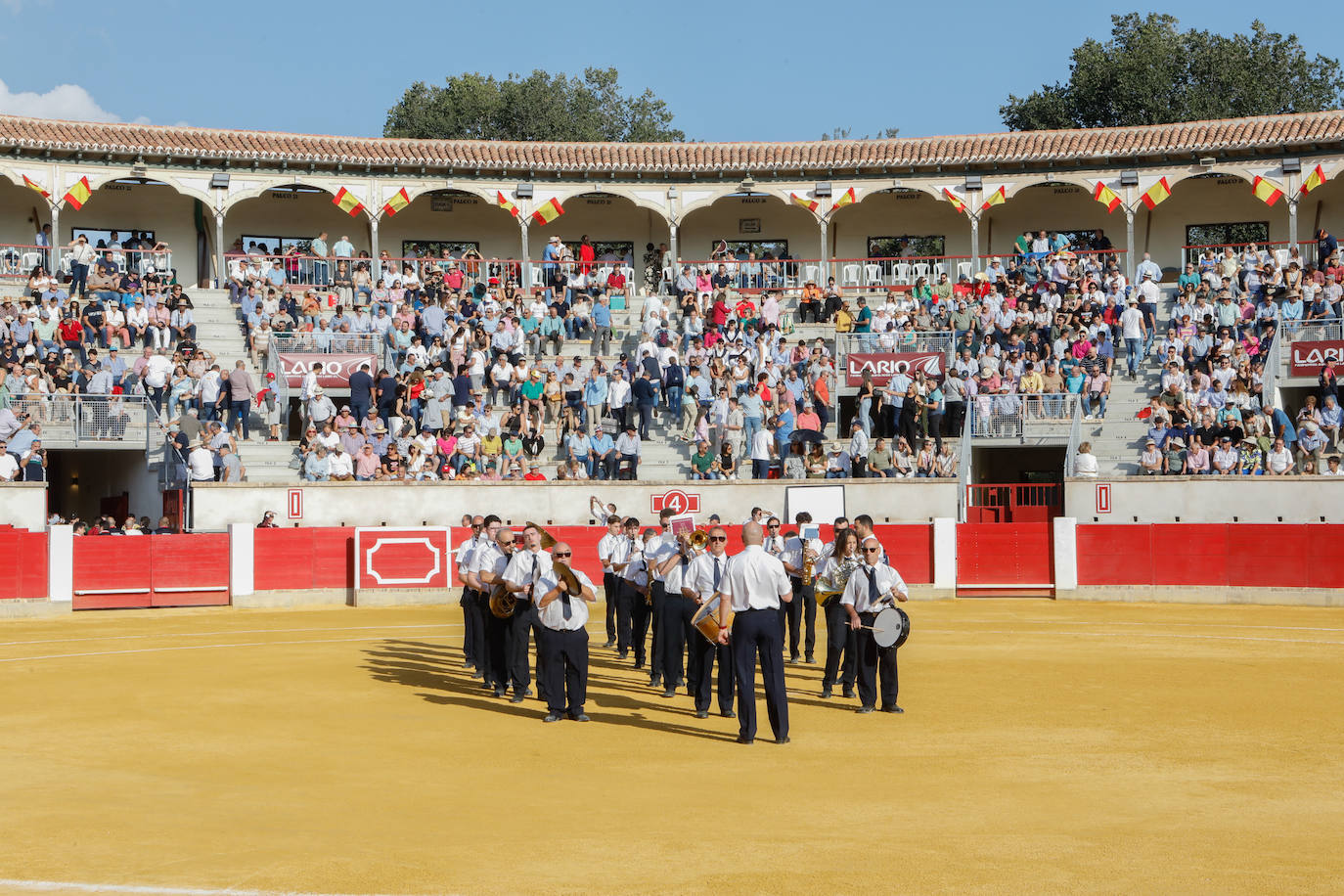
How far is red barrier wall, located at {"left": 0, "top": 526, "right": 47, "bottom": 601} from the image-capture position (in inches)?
943

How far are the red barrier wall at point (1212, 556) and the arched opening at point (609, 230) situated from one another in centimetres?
1761

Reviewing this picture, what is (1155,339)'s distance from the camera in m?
31.8

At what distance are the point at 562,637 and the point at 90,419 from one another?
17094mm

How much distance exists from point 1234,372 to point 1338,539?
182 inches

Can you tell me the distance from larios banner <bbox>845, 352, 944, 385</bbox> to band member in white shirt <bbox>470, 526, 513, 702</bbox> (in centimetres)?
1581

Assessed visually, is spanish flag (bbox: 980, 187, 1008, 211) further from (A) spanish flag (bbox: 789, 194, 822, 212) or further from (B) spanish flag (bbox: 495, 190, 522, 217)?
(B) spanish flag (bbox: 495, 190, 522, 217)

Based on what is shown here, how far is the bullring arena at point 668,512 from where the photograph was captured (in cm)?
940

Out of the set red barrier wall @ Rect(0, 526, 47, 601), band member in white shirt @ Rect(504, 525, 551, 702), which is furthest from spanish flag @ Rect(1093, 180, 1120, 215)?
band member in white shirt @ Rect(504, 525, 551, 702)

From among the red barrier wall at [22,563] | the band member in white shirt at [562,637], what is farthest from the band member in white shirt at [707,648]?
the red barrier wall at [22,563]

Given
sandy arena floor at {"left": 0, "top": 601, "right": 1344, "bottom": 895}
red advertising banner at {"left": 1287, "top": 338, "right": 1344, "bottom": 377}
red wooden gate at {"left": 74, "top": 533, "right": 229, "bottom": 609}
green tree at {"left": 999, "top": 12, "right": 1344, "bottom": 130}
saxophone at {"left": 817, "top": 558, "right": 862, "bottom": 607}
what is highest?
green tree at {"left": 999, "top": 12, "right": 1344, "bottom": 130}

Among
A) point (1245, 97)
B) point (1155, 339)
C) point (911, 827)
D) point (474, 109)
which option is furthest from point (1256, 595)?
point (474, 109)

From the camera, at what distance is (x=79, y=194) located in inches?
1375

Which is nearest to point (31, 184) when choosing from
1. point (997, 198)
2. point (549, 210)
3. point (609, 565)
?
point (549, 210)

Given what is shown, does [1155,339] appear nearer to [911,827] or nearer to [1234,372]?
[1234,372]
